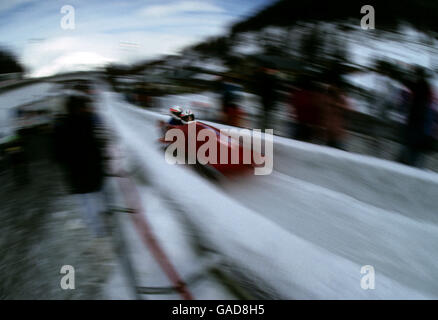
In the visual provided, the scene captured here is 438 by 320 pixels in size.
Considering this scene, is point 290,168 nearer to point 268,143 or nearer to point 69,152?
point 268,143

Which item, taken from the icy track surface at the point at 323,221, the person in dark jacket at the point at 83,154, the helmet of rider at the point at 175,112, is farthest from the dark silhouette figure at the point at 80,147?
the helmet of rider at the point at 175,112

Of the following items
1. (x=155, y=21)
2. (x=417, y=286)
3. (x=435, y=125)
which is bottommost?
(x=417, y=286)

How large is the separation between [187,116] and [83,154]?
0.94 meters

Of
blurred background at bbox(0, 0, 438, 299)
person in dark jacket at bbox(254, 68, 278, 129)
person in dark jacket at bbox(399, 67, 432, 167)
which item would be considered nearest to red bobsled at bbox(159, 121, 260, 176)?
blurred background at bbox(0, 0, 438, 299)

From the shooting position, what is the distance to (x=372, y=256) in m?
1.30

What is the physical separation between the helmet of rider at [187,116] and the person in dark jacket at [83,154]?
804 millimetres

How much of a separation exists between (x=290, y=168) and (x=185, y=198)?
891 mm

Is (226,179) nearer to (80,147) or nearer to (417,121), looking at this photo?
(80,147)

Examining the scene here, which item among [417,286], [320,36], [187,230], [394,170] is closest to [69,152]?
[187,230]

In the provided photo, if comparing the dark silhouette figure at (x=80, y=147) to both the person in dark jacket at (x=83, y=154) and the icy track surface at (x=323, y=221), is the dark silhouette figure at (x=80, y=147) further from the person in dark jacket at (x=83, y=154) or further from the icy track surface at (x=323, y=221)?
the icy track surface at (x=323, y=221)

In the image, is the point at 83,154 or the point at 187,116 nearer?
the point at 83,154

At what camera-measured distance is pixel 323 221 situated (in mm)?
1510

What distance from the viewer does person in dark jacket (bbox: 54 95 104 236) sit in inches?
54.9

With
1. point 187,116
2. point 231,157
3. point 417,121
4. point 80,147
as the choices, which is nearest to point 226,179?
point 231,157
